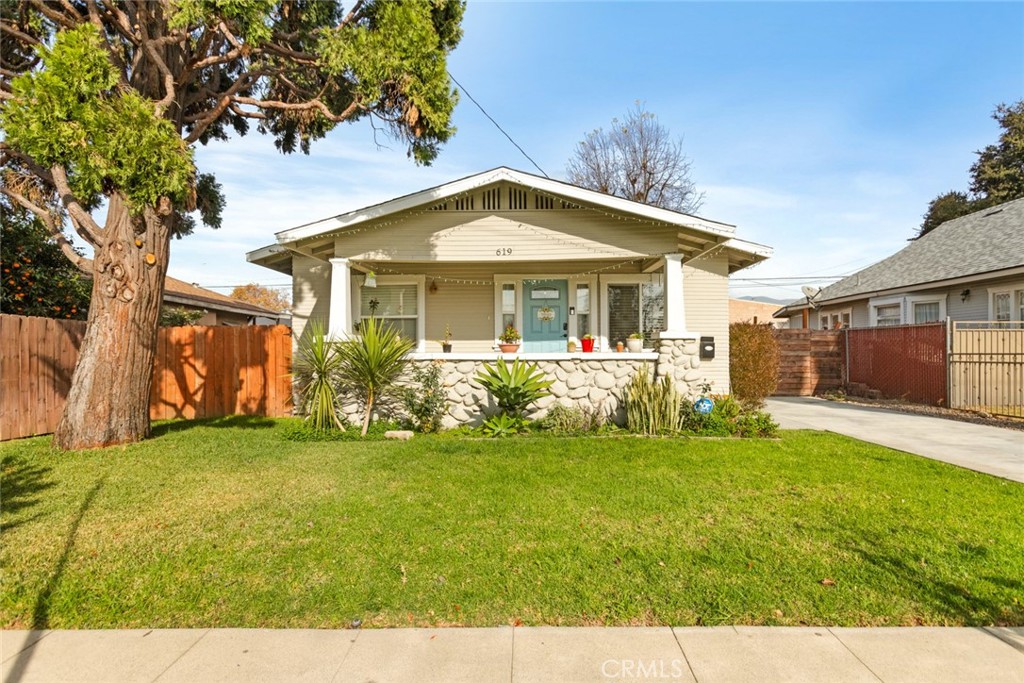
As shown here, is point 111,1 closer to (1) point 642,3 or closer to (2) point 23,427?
(2) point 23,427

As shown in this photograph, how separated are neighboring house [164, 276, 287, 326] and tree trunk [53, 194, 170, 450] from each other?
800cm

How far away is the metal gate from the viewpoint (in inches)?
396

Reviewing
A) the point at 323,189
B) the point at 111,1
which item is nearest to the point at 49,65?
the point at 111,1

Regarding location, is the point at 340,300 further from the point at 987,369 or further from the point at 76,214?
the point at 987,369

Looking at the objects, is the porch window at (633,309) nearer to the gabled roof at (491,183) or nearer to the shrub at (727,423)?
the gabled roof at (491,183)

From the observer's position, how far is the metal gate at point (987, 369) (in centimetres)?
1007

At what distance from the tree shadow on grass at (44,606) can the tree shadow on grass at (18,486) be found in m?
0.50

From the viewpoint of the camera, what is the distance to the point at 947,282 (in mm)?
13250

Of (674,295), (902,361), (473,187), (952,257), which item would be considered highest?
(473,187)

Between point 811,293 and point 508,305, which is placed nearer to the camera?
point 508,305

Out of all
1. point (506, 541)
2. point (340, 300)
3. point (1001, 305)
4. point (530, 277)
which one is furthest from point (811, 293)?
point (506, 541)

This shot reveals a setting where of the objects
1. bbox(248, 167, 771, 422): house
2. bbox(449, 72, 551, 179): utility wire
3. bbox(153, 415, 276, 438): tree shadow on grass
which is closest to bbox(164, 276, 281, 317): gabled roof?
bbox(153, 415, 276, 438): tree shadow on grass

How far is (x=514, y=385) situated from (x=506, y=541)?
4.24 metres

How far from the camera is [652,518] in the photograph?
4348 mm
